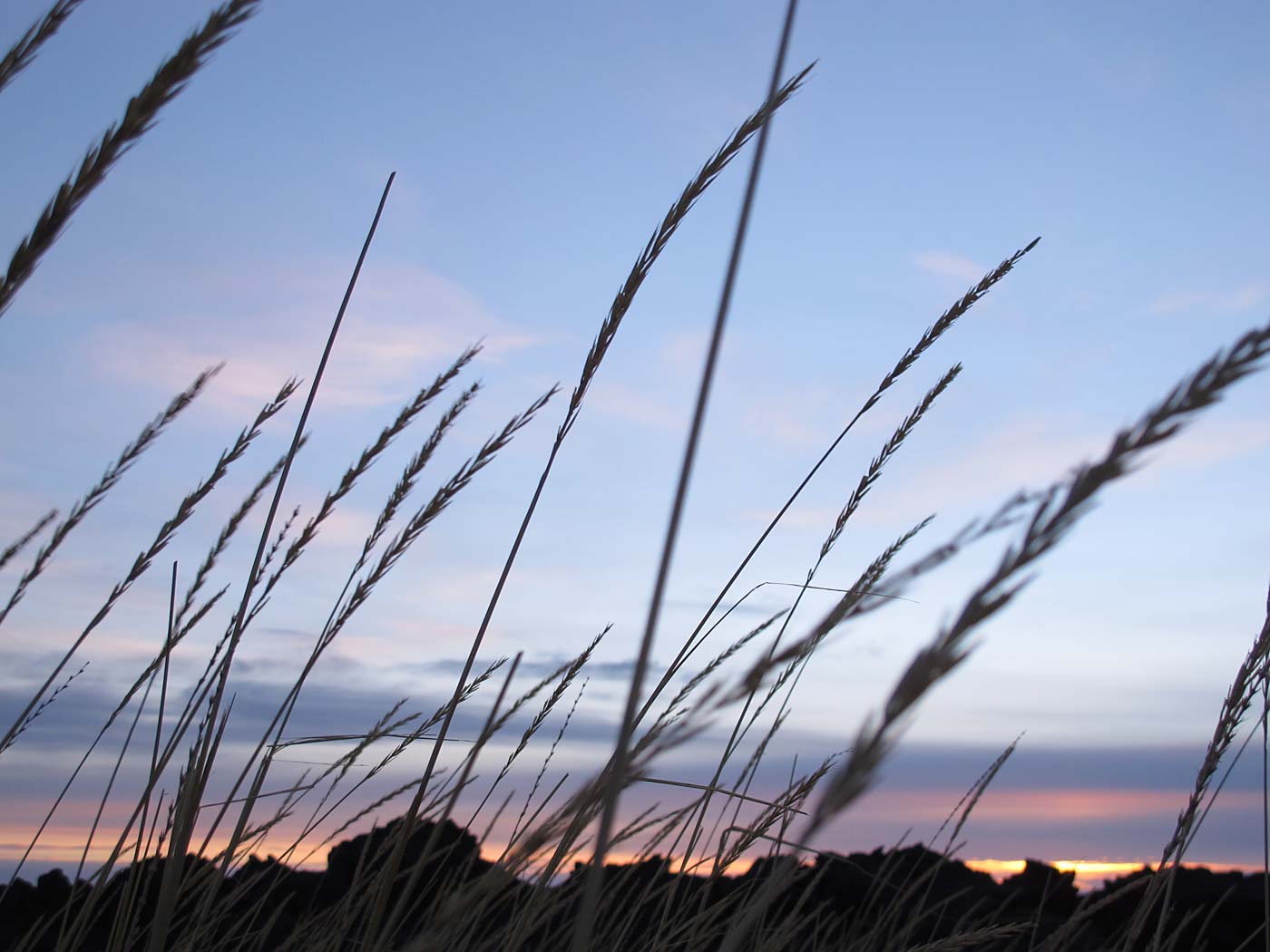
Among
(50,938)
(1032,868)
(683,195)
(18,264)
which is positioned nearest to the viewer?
(18,264)

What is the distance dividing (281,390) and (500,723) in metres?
0.78

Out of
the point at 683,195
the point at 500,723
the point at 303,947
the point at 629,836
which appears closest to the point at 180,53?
the point at 683,195

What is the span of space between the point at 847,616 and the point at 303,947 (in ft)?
3.89

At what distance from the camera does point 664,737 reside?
761mm

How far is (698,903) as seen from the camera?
6.71ft

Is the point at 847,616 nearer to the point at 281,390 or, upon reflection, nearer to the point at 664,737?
the point at 664,737

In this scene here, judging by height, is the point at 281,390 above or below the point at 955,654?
above

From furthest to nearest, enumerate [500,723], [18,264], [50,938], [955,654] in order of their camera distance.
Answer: [50,938] → [500,723] → [18,264] → [955,654]

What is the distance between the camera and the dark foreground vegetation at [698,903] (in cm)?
186

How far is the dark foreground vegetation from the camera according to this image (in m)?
1.86

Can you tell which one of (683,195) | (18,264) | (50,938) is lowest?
(50,938)

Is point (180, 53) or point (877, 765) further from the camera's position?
point (180, 53)

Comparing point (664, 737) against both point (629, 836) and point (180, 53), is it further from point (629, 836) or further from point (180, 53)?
point (629, 836)

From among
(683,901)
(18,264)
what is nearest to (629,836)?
(683,901)
